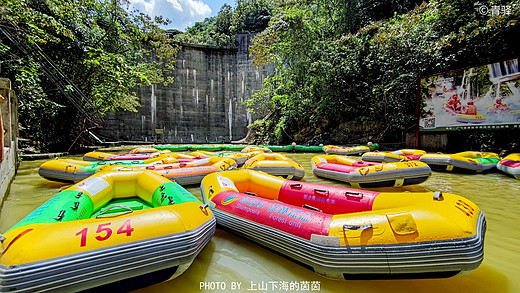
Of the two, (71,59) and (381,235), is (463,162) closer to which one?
(381,235)

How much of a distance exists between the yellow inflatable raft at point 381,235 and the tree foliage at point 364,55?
29.3 feet

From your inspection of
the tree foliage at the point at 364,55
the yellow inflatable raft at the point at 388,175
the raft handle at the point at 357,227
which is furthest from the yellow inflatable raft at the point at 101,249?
the tree foliage at the point at 364,55

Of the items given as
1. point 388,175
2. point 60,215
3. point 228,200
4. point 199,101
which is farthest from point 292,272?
point 199,101

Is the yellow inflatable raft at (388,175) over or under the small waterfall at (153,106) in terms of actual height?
under

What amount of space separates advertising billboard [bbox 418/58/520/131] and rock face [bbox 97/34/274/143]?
16.0 m

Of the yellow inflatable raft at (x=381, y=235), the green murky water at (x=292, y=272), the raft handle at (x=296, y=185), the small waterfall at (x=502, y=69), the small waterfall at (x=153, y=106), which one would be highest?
the small waterfall at (x=153, y=106)

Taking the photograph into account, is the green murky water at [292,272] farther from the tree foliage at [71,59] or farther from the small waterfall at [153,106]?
the small waterfall at [153,106]

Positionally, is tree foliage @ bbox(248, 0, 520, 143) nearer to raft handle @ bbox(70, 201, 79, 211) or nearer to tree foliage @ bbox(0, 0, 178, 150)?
tree foliage @ bbox(0, 0, 178, 150)

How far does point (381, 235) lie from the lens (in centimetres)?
150

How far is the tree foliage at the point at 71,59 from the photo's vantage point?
22.0ft

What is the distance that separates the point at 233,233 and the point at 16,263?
4.78 feet

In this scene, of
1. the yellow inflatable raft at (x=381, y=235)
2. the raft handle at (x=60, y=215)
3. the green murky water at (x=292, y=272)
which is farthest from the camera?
the raft handle at (x=60, y=215)

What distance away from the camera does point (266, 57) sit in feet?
47.1

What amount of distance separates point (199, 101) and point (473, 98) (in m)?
18.9
